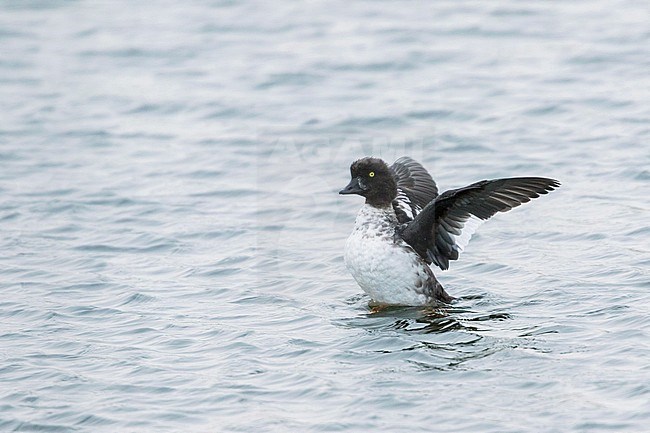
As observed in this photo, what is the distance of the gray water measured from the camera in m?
8.14

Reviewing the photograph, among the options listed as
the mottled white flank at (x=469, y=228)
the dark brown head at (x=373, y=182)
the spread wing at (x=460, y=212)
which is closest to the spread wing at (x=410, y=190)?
the dark brown head at (x=373, y=182)

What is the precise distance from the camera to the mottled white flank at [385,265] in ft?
31.7

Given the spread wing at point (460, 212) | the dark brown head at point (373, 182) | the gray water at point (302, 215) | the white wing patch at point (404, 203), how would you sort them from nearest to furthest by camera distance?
the gray water at point (302, 215) → the spread wing at point (460, 212) → the dark brown head at point (373, 182) → the white wing patch at point (404, 203)

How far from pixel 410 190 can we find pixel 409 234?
149 centimetres

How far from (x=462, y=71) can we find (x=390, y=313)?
869 centimetres

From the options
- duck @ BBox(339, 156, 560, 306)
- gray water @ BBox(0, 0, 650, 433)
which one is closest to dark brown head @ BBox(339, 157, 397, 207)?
duck @ BBox(339, 156, 560, 306)

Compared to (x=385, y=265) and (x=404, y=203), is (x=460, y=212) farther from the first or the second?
(x=404, y=203)

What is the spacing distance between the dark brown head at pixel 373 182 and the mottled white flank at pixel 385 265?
279 mm

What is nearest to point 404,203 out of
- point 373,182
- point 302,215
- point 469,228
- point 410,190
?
point 410,190

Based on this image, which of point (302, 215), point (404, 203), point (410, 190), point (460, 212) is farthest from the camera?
point (302, 215)

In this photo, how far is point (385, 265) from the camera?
9.65 meters

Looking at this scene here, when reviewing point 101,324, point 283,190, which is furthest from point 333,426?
point 283,190

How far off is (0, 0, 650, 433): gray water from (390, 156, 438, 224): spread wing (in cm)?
71

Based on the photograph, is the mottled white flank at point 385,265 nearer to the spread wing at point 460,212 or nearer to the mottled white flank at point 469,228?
the spread wing at point 460,212
